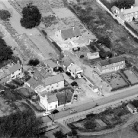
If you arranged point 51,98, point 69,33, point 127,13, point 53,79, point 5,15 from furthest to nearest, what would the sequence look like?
point 127,13 < point 5,15 < point 69,33 < point 53,79 < point 51,98

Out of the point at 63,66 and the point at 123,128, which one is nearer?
the point at 123,128

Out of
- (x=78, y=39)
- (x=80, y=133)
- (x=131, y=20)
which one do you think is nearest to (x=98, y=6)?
(x=131, y=20)

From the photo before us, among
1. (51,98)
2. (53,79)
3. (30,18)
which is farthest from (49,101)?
(30,18)

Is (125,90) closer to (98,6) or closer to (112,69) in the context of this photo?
(112,69)

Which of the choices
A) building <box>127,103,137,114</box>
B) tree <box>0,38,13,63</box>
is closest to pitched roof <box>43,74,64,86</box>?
tree <box>0,38,13,63</box>

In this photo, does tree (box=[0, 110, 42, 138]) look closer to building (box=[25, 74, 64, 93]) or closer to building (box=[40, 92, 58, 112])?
building (box=[40, 92, 58, 112])

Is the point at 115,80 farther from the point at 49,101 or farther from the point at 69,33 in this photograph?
the point at 69,33

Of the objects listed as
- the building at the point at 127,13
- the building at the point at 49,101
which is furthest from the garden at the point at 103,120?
the building at the point at 127,13
